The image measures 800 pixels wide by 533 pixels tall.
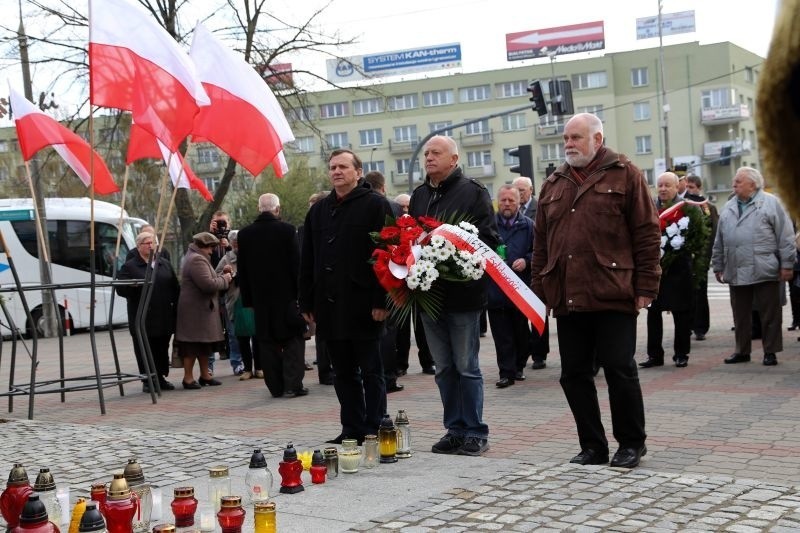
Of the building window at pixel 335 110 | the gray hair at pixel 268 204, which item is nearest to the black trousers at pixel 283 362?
the gray hair at pixel 268 204

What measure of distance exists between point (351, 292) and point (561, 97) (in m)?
19.7

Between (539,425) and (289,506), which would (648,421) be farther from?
(289,506)

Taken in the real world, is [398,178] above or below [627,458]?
above

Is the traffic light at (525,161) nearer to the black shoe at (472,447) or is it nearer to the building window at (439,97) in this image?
the black shoe at (472,447)

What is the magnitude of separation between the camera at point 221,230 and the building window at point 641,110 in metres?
73.8

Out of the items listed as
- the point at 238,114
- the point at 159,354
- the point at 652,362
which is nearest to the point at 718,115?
the point at 652,362

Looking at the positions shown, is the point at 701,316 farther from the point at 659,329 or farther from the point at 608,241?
the point at 608,241

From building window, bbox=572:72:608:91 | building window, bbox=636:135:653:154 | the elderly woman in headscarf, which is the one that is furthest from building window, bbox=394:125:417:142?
the elderly woman in headscarf

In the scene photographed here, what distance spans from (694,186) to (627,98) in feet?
242

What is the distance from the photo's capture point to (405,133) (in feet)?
307

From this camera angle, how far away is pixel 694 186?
42.8 feet

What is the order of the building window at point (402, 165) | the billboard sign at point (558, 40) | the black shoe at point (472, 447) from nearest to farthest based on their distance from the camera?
the black shoe at point (472, 447) → the billboard sign at point (558, 40) → the building window at point (402, 165)

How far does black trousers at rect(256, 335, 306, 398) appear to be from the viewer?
10047 mm

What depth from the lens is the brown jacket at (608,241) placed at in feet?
18.6
